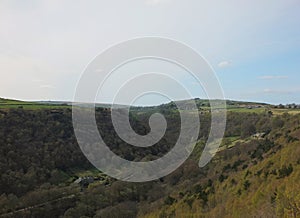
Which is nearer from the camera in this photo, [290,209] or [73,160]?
[290,209]

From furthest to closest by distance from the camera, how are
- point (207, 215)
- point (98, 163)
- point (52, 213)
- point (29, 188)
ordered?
1. point (98, 163)
2. point (29, 188)
3. point (52, 213)
4. point (207, 215)

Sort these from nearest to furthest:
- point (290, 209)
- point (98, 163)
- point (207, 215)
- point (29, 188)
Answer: point (290, 209)
point (207, 215)
point (29, 188)
point (98, 163)

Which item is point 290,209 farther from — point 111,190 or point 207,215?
point 111,190

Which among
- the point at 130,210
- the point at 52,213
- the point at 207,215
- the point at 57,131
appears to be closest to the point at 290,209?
the point at 207,215

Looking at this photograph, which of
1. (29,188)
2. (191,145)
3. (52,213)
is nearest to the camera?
(52,213)

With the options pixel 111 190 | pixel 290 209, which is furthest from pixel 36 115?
pixel 290 209

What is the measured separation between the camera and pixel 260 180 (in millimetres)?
29609

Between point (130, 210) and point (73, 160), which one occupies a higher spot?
point (73, 160)

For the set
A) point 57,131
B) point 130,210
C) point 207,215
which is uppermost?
point 57,131

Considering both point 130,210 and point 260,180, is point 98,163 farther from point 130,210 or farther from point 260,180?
point 260,180

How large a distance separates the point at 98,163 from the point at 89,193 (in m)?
14.0

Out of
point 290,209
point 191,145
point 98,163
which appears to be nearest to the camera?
point 290,209

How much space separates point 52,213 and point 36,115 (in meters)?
28.3

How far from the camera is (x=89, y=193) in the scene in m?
50.0
